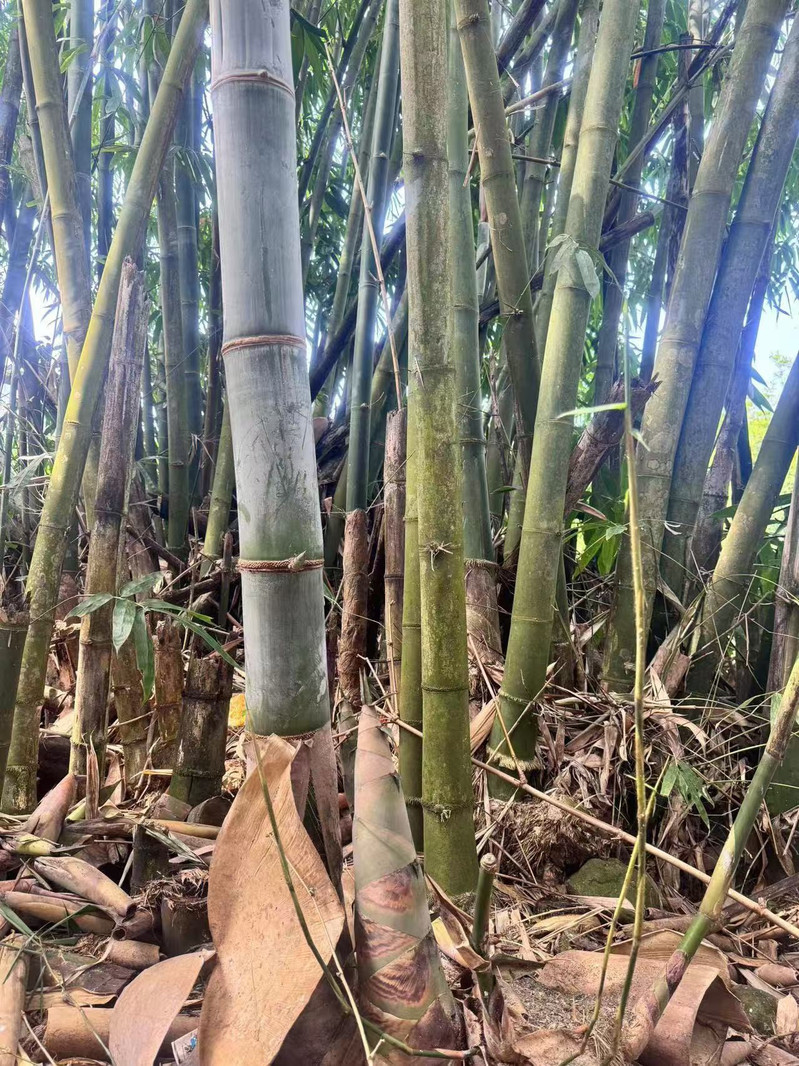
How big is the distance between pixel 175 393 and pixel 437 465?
6.26ft

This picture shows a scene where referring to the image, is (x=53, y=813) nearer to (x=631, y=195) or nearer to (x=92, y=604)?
(x=92, y=604)

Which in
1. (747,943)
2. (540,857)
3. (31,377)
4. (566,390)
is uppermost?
(31,377)

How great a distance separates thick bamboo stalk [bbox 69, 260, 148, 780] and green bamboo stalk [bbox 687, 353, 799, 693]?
47.5 inches

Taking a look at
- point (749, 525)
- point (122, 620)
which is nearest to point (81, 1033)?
point (122, 620)

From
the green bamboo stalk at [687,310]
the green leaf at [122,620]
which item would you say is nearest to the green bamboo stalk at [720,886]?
the green leaf at [122,620]

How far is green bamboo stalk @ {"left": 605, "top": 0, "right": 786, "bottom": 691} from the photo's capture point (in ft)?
5.46

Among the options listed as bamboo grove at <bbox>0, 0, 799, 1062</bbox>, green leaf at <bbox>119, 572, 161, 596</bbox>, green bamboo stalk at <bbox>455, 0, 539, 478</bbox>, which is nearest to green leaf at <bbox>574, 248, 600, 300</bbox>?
bamboo grove at <bbox>0, 0, 799, 1062</bbox>

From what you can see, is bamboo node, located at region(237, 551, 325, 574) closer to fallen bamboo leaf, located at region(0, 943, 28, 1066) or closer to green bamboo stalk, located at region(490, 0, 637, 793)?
fallen bamboo leaf, located at region(0, 943, 28, 1066)

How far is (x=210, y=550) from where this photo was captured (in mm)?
2441

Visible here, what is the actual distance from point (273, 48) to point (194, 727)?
923 mm

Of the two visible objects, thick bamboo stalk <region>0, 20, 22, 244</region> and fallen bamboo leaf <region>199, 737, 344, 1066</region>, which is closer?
fallen bamboo leaf <region>199, 737, 344, 1066</region>

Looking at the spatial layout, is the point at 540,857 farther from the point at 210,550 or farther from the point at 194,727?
the point at 210,550

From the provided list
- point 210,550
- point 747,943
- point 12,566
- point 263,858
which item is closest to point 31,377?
point 12,566

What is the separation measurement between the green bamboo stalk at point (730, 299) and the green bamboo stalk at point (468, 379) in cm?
44
